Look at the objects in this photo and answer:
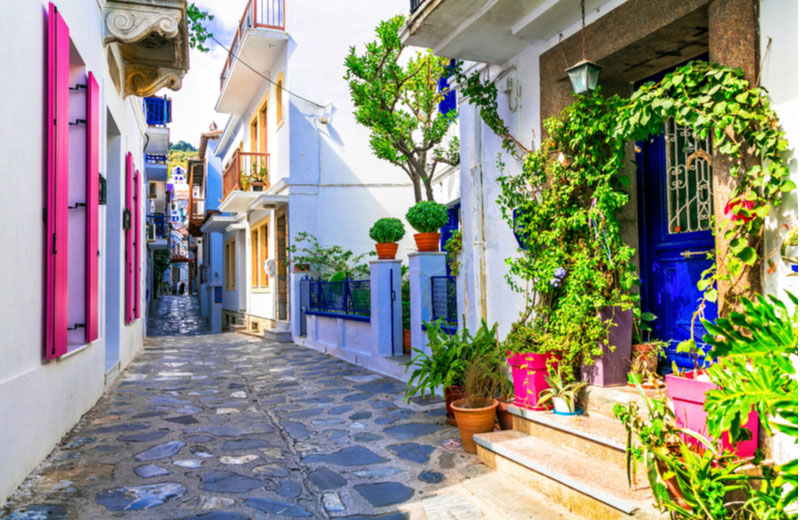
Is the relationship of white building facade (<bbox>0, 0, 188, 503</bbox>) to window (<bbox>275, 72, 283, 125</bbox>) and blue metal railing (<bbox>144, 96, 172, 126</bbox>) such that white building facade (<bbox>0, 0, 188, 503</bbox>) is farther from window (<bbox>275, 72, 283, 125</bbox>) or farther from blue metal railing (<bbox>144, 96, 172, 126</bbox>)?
blue metal railing (<bbox>144, 96, 172, 126</bbox>)

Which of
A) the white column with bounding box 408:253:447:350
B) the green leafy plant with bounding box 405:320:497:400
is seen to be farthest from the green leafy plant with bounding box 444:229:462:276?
the green leafy plant with bounding box 405:320:497:400

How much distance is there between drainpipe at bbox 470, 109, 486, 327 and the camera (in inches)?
236

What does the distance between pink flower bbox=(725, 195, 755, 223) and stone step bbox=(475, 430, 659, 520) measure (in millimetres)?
1592

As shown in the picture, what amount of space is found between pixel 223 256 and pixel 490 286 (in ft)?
64.5

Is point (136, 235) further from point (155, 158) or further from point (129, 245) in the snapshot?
point (155, 158)

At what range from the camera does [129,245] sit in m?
8.84

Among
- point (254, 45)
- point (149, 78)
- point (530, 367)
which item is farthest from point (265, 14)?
point (530, 367)

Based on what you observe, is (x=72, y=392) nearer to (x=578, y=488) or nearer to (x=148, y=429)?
(x=148, y=429)

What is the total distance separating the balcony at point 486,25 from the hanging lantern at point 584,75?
1.81 feet

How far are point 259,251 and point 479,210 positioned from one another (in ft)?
38.1

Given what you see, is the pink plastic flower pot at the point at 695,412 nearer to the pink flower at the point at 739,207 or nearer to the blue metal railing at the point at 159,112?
the pink flower at the point at 739,207

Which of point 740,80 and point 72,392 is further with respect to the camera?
point 72,392

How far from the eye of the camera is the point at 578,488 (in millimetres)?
3303

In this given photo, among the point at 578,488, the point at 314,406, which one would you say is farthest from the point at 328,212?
the point at 578,488
